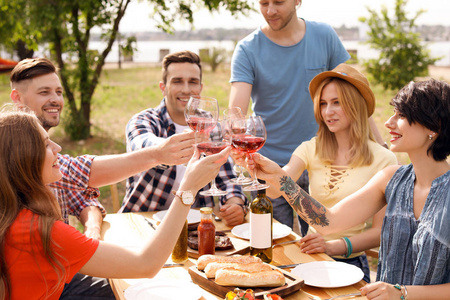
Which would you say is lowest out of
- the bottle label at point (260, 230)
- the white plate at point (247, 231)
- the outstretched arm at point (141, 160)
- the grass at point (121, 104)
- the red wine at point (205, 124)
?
the grass at point (121, 104)

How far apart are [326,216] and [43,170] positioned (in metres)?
1.41

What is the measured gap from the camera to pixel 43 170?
1.74 meters

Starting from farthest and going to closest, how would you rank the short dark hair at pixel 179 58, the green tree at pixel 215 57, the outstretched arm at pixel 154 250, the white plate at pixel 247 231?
the green tree at pixel 215 57 → the short dark hair at pixel 179 58 → the white plate at pixel 247 231 → the outstretched arm at pixel 154 250

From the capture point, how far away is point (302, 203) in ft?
7.90

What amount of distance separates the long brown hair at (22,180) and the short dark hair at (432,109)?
1558 mm

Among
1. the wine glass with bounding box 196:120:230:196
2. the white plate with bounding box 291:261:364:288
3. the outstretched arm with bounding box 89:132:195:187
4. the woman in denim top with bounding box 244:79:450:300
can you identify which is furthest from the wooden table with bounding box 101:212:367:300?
the wine glass with bounding box 196:120:230:196

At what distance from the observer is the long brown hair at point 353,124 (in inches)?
119

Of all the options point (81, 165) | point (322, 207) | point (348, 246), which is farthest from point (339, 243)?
point (81, 165)

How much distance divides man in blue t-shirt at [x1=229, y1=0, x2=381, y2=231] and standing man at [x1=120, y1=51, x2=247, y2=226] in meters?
0.38

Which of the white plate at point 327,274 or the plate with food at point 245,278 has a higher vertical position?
the plate with food at point 245,278

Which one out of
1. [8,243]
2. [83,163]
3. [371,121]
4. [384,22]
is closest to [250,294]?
[8,243]

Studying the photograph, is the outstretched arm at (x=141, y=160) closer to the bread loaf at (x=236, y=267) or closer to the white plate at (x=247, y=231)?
the white plate at (x=247, y=231)

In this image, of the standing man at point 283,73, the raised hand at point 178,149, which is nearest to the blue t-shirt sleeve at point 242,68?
the standing man at point 283,73

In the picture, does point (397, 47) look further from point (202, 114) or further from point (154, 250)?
point (154, 250)
